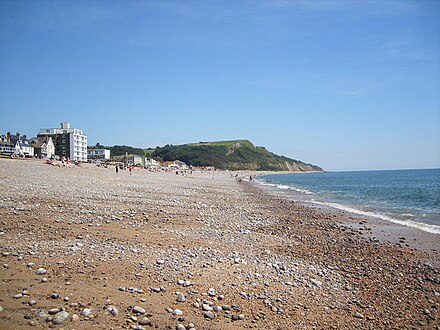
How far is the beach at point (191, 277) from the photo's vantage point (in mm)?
5094

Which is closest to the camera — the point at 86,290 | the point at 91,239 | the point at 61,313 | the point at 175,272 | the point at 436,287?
the point at 61,313

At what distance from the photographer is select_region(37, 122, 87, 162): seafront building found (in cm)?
10325

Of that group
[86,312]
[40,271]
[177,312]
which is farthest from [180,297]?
[40,271]

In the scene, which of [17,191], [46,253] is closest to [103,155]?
[17,191]

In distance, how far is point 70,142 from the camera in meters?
103

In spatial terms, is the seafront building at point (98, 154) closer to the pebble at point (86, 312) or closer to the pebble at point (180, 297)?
the pebble at point (180, 297)

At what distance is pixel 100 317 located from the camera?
15.7 feet

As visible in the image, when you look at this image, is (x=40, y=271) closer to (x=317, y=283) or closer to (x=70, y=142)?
(x=317, y=283)

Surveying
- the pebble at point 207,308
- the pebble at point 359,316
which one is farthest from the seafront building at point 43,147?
the pebble at point 359,316

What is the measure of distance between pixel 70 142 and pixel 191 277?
107741 mm

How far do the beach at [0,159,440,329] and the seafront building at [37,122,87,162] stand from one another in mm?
98381

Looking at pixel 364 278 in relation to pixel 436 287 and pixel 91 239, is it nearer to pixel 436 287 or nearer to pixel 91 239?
pixel 436 287

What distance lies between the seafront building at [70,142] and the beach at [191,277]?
323ft

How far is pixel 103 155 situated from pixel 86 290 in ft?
424
